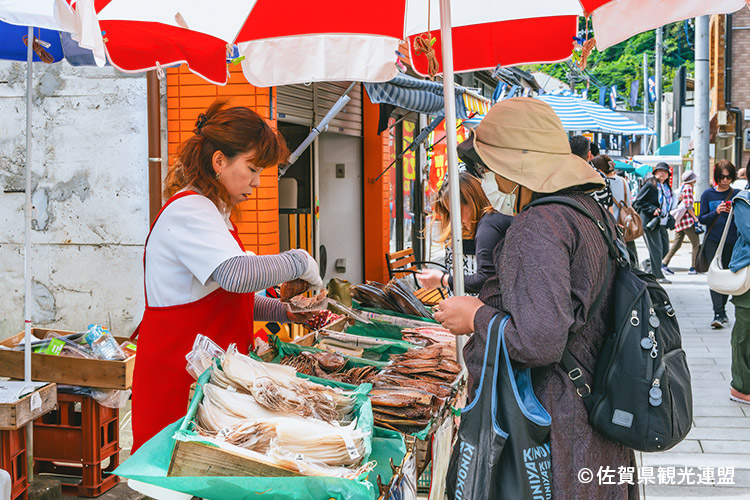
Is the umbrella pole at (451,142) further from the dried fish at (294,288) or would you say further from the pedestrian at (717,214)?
the pedestrian at (717,214)

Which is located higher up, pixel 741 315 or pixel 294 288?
pixel 294 288

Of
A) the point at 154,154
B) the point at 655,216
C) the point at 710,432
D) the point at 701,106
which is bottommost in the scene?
the point at 710,432

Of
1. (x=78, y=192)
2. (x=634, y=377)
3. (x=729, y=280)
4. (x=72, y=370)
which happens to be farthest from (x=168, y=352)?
(x=729, y=280)

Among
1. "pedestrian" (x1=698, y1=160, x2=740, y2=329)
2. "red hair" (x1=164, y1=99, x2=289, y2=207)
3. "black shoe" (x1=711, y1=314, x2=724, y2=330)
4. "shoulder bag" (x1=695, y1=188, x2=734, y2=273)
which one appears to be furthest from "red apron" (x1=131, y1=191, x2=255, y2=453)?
"black shoe" (x1=711, y1=314, x2=724, y2=330)

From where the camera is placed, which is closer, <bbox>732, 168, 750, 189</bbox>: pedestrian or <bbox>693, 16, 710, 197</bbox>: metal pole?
<bbox>732, 168, 750, 189</bbox>: pedestrian

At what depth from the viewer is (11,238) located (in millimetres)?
6793

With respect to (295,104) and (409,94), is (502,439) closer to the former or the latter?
(409,94)

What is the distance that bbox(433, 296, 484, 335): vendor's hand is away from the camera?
2.35 meters

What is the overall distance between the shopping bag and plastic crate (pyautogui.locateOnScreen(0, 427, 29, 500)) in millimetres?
2575

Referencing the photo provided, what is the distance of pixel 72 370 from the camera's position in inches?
171

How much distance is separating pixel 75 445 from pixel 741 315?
18.3 ft

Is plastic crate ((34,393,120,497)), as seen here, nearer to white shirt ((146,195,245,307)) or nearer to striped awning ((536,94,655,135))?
white shirt ((146,195,245,307))

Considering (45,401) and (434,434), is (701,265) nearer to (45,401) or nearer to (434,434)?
(434,434)

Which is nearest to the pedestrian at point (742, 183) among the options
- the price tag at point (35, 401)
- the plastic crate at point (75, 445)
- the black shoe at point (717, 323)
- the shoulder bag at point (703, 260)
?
the shoulder bag at point (703, 260)
